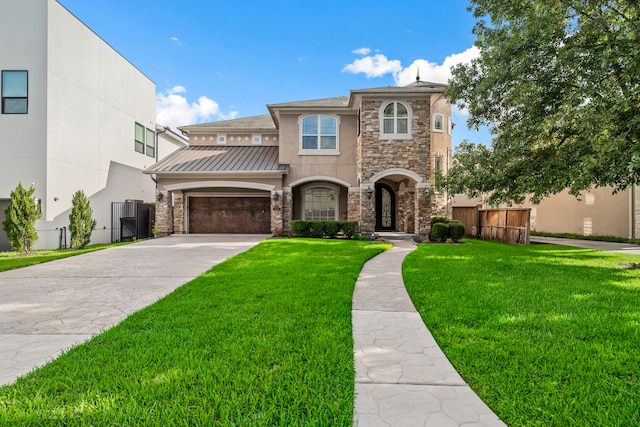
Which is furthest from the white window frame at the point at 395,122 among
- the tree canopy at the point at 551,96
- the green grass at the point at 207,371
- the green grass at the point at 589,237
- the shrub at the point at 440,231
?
the green grass at the point at 207,371

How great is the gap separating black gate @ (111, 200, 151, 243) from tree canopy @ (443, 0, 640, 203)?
52.4 ft

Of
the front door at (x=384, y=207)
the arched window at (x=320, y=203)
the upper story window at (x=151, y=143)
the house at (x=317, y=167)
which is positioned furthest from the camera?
the upper story window at (x=151, y=143)

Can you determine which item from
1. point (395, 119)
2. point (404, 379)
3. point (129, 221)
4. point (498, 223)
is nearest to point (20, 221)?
point (129, 221)

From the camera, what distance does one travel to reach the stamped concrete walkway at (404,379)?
7.42ft

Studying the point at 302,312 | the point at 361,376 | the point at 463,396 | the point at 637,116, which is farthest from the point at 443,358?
the point at 637,116

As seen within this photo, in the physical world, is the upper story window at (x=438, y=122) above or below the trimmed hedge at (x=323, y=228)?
above

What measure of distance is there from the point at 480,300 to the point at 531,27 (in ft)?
23.8

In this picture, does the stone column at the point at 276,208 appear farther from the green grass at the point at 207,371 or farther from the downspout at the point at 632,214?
the downspout at the point at 632,214

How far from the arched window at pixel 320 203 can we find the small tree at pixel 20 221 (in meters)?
11.4

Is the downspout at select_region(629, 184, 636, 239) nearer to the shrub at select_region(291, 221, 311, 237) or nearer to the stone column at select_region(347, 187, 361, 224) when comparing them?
the stone column at select_region(347, 187, 361, 224)

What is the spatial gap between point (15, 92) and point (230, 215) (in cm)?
1010

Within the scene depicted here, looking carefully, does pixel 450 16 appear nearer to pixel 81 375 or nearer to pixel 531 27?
pixel 531 27

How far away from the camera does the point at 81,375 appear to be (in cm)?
277

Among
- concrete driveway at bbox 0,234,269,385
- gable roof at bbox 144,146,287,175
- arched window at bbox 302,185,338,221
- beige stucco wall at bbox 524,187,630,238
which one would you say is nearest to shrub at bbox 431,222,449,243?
arched window at bbox 302,185,338,221
